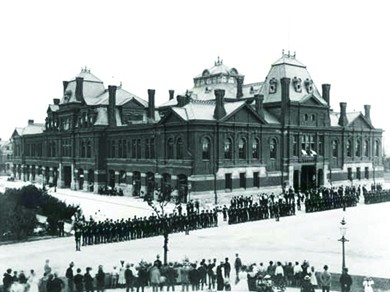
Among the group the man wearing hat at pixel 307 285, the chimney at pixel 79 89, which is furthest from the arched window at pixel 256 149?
the man wearing hat at pixel 307 285

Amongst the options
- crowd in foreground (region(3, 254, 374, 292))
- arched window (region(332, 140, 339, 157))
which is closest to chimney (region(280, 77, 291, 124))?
arched window (region(332, 140, 339, 157))

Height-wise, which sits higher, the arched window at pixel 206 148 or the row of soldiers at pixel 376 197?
the arched window at pixel 206 148

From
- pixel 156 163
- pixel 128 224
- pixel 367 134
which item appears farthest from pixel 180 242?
pixel 367 134

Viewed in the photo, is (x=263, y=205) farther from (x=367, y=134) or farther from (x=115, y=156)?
(x=367, y=134)

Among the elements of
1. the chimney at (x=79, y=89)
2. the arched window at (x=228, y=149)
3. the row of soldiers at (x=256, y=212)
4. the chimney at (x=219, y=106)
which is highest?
the chimney at (x=79, y=89)

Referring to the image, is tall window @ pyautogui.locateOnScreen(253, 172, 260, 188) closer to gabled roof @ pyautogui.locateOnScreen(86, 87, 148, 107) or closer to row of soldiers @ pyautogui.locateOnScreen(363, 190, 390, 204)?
row of soldiers @ pyautogui.locateOnScreen(363, 190, 390, 204)

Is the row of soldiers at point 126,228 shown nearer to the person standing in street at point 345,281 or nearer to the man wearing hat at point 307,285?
the man wearing hat at point 307,285

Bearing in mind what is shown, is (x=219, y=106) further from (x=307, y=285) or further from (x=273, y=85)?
(x=307, y=285)

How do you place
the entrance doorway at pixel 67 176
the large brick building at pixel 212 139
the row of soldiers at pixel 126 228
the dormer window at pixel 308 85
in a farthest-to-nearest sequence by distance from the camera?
the entrance doorway at pixel 67 176, the dormer window at pixel 308 85, the large brick building at pixel 212 139, the row of soldiers at pixel 126 228
